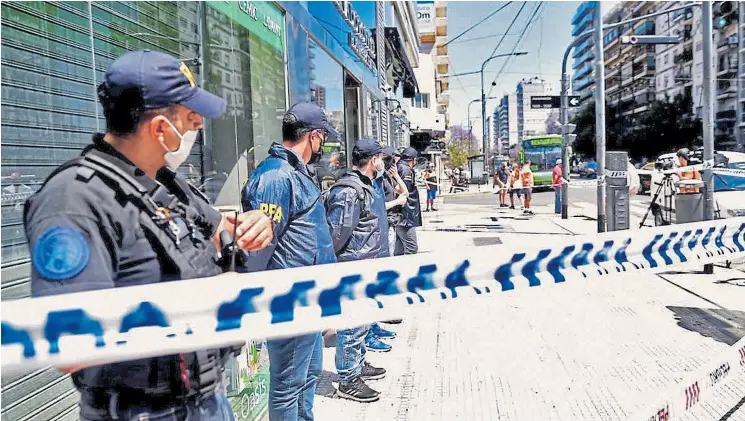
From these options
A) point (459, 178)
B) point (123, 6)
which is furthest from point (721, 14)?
point (459, 178)

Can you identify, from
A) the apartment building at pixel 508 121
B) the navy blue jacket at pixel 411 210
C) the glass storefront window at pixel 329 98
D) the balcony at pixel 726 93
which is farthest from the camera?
the apartment building at pixel 508 121

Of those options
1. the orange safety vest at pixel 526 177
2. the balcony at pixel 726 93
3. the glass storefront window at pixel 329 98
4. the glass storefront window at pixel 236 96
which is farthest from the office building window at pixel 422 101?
the balcony at pixel 726 93

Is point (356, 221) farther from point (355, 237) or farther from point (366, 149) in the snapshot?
point (366, 149)

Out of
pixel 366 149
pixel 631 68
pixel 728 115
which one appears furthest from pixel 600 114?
pixel 631 68

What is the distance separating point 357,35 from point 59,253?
9123mm

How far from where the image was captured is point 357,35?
9773mm

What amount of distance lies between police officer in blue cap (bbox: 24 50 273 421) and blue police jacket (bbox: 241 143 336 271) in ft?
3.27

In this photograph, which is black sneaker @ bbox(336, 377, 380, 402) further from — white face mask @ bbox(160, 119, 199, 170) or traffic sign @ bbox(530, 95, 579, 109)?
traffic sign @ bbox(530, 95, 579, 109)

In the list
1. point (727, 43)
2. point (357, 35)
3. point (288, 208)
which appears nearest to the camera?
point (288, 208)

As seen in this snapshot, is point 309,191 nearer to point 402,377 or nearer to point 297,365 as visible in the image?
point 297,365

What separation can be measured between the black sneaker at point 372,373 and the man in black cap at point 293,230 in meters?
1.47

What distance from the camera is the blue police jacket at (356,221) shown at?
381 cm

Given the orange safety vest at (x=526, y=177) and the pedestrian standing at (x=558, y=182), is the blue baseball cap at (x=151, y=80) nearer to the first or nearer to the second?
the pedestrian standing at (x=558, y=182)

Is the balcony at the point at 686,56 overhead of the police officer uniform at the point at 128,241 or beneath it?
overhead
